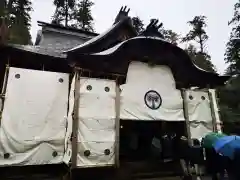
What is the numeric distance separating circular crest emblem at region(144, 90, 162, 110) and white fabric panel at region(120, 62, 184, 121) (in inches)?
1.5

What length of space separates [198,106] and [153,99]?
204 cm

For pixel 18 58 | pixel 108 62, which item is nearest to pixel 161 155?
pixel 108 62

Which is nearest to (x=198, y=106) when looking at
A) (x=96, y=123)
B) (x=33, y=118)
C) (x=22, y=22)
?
(x=96, y=123)

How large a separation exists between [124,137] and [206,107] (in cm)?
400

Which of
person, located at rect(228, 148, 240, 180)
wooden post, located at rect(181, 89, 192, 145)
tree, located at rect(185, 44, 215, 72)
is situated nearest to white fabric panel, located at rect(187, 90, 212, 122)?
wooden post, located at rect(181, 89, 192, 145)

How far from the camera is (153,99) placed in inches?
323

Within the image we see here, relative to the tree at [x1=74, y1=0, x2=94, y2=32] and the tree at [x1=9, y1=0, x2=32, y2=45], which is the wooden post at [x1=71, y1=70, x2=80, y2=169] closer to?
the tree at [x1=9, y1=0, x2=32, y2=45]

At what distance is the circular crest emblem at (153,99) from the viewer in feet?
26.4

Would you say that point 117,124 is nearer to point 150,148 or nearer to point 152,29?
point 150,148

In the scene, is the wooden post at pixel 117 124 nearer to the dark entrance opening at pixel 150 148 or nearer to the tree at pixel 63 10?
the dark entrance opening at pixel 150 148

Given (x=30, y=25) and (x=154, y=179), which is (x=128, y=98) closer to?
(x=154, y=179)

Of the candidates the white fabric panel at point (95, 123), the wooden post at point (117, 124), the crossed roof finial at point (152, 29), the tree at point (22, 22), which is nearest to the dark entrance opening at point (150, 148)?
the wooden post at point (117, 124)

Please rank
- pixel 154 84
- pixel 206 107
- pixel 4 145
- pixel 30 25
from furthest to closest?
1. pixel 30 25
2. pixel 206 107
3. pixel 154 84
4. pixel 4 145

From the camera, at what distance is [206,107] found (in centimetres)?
895
